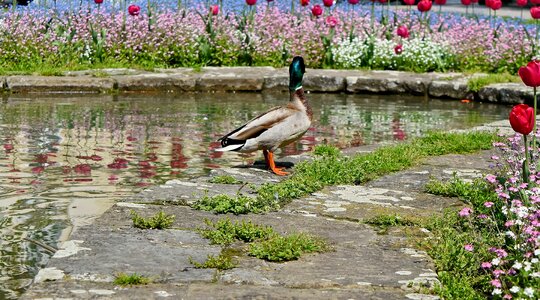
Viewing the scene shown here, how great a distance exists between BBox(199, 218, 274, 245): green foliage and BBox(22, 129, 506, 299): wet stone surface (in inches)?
2.5

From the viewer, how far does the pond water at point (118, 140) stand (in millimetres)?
5871

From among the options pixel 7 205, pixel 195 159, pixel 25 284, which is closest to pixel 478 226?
pixel 25 284

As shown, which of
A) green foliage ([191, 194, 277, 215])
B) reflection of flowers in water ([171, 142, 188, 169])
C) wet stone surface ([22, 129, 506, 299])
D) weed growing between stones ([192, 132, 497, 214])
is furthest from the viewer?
reflection of flowers in water ([171, 142, 188, 169])

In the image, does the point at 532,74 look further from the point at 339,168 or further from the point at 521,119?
the point at 339,168

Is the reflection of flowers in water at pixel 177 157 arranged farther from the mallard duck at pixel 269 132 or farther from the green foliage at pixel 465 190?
the green foliage at pixel 465 190

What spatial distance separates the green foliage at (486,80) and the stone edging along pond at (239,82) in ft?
0.25

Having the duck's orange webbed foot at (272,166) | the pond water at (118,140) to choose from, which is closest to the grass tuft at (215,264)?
the pond water at (118,140)

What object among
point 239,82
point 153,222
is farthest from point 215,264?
point 239,82

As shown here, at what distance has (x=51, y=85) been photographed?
12719 millimetres

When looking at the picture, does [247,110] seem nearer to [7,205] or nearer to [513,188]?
[7,205]

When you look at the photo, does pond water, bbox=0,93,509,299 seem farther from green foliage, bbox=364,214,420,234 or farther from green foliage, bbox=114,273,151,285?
green foliage, bbox=364,214,420,234

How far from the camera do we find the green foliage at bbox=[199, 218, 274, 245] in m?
4.66

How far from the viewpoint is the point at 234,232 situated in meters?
Result: 4.71

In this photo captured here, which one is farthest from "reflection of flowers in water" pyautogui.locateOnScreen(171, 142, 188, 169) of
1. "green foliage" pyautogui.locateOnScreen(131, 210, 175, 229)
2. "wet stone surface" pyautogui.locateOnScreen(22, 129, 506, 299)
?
"green foliage" pyautogui.locateOnScreen(131, 210, 175, 229)
